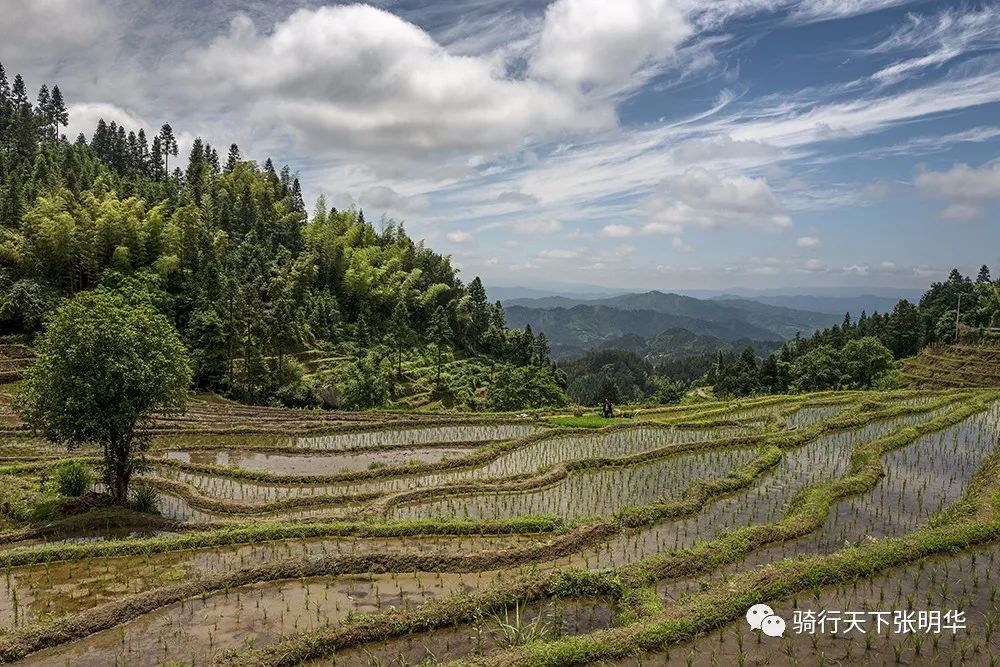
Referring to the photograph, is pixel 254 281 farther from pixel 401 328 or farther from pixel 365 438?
pixel 365 438

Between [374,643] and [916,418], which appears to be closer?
[374,643]

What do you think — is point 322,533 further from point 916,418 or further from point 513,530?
point 916,418

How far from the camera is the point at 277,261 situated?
188 ft

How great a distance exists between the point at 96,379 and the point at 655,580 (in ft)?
45.5

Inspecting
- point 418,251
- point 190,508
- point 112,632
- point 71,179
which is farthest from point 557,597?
point 418,251

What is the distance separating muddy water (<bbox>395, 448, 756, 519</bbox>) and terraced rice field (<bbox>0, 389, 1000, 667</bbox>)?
0.11m

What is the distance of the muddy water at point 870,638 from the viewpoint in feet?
29.2

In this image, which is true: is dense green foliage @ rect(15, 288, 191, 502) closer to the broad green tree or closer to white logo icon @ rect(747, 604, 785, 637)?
white logo icon @ rect(747, 604, 785, 637)

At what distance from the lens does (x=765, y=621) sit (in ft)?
32.2

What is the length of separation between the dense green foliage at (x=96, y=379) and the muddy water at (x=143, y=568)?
3.69 metres

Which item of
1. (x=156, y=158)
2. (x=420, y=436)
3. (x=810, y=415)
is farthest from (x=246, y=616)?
(x=156, y=158)

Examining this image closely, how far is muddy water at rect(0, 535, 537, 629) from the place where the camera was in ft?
36.1

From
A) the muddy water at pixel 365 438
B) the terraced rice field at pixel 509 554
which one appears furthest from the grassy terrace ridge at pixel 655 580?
the muddy water at pixel 365 438

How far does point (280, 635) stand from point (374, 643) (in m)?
1.51
